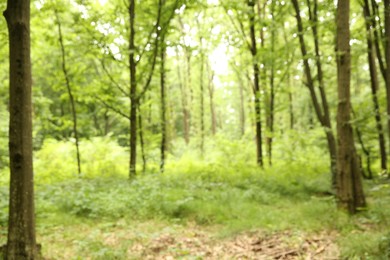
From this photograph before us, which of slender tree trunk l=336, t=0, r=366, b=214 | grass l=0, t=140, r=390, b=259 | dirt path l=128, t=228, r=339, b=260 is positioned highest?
slender tree trunk l=336, t=0, r=366, b=214

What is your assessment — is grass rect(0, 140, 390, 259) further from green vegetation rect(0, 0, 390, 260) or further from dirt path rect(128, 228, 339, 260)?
dirt path rect(128, 228, 339, 260)

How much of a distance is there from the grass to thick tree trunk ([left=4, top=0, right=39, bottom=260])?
112 cm

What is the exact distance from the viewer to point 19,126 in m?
3.79

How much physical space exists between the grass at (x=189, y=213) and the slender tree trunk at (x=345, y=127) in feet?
1.20

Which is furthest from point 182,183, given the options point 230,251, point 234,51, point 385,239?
point 234,51

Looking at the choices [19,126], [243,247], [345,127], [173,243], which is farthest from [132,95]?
[19,126]

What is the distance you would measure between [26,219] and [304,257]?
373 centimetres

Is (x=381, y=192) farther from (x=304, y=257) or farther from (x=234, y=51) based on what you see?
(x=234, y=51)

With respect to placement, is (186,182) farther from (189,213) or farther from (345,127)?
(345,127)

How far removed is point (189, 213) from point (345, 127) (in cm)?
379

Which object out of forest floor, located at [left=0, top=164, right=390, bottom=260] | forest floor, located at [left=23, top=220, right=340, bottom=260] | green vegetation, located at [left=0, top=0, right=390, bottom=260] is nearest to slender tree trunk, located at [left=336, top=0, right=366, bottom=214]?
green vegetation, located at [left=0, top=0, right=390, bottom=260]

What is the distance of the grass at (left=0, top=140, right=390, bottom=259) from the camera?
5375 mm

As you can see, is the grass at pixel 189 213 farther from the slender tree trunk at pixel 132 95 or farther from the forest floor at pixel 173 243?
the slender tree trunk at pixel 132 95

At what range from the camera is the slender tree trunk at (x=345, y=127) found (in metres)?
6.94
